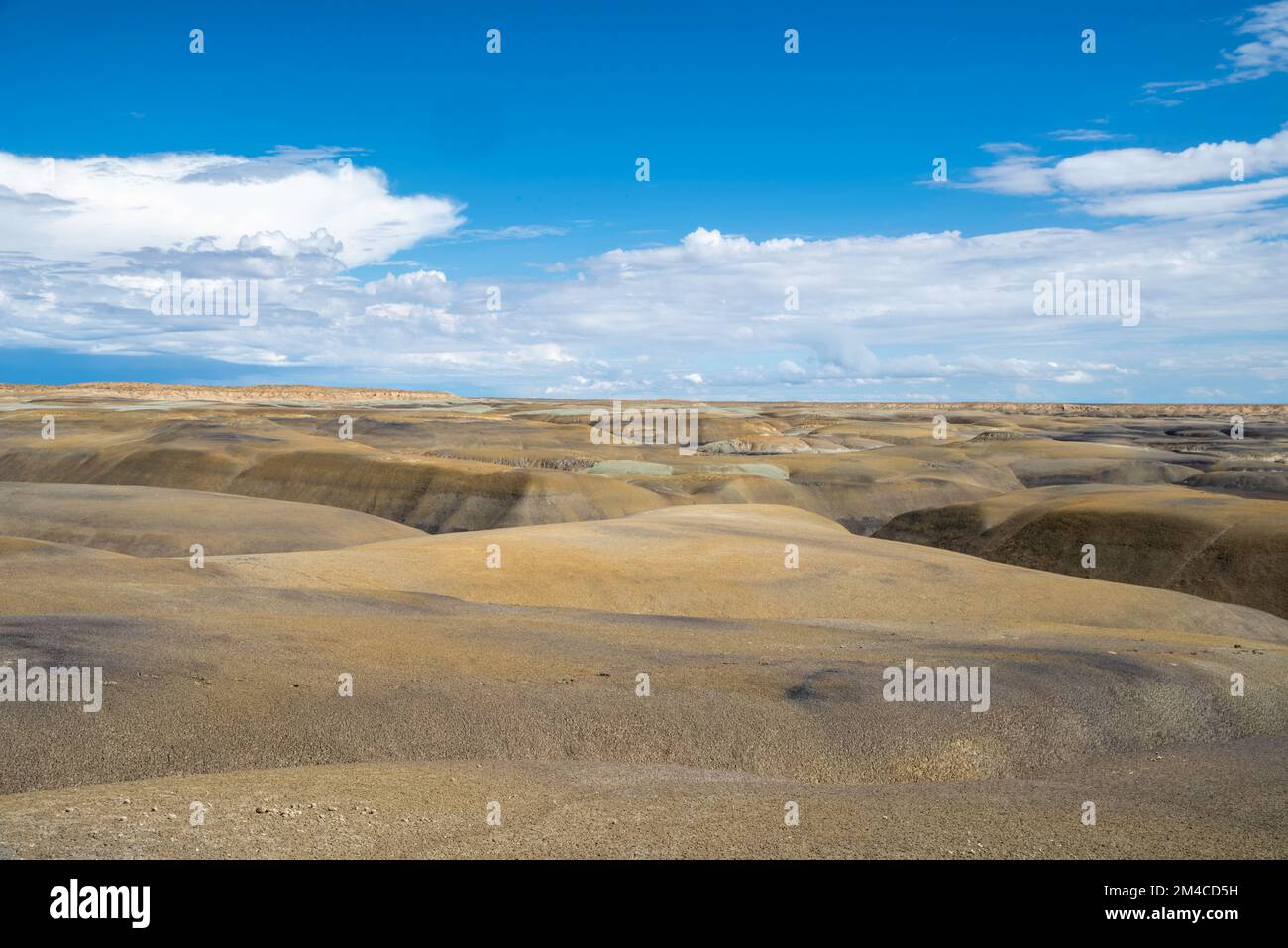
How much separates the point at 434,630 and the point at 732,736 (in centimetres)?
677

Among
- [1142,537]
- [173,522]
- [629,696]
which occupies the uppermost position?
[173,522]

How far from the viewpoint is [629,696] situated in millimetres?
14859

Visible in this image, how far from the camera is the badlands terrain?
32.3 feet

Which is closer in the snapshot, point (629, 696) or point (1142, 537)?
point (629, 696)

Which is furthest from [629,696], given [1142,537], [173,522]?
[1142,537]

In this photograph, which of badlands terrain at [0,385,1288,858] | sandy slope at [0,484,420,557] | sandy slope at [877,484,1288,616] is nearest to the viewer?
badlands terrain at [0,385,1288,858]

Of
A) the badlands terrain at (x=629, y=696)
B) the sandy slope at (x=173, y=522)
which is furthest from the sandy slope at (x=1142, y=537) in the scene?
the sandy slope at (x=173, y=522)

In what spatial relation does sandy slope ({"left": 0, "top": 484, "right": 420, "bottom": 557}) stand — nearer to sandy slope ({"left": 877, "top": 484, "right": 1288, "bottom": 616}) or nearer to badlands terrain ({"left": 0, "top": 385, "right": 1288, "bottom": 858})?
badlands terrain ({"left": 0, "top": 385, "right": 1288, "bottom": 858})

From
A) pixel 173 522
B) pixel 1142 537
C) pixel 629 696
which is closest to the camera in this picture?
pixel 629 696

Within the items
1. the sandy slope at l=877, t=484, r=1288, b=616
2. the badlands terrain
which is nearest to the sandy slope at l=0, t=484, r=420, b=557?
the badlands terrain

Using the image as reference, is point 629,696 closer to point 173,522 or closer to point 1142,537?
point 173,522

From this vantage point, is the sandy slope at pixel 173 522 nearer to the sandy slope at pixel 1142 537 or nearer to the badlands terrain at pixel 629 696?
the badlands terrain at pixel 629 696
